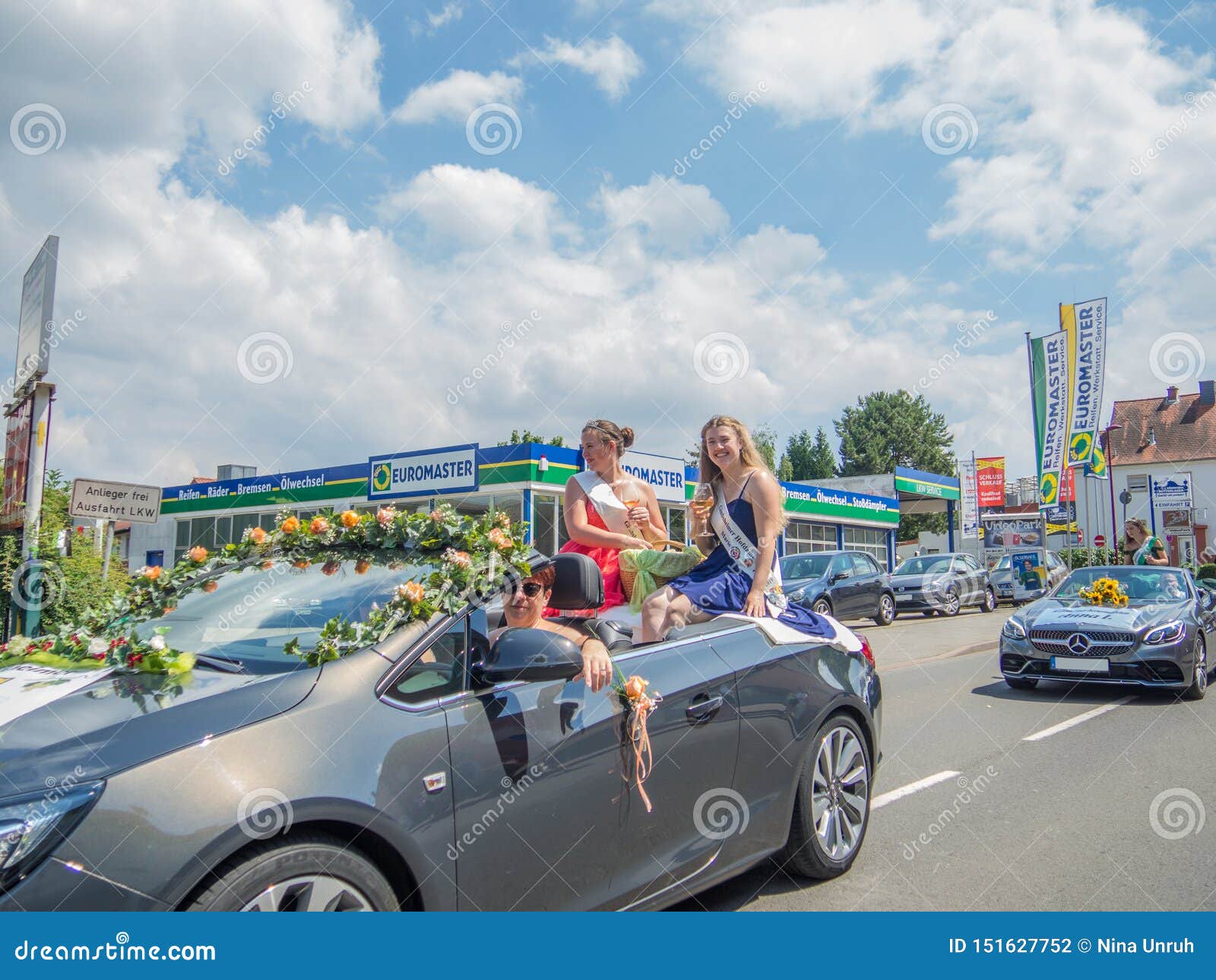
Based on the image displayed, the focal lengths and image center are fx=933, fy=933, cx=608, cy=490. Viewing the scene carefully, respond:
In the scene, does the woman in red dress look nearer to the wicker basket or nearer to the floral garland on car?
the wicker basket

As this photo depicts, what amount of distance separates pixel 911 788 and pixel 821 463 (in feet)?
261

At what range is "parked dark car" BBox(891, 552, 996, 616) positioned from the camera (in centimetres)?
2316

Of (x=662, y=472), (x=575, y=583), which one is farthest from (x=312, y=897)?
(x=662, y=472)

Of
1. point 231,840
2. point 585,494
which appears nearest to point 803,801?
point 585,494

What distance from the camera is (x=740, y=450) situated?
5.15 metres

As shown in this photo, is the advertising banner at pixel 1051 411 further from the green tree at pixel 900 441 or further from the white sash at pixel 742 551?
the green tree at pixel 900 441

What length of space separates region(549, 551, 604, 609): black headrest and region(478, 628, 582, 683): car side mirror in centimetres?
37

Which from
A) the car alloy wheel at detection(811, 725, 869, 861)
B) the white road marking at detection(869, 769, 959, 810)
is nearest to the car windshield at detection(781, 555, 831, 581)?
the white road marking at detection(869, 769, 959, 810)


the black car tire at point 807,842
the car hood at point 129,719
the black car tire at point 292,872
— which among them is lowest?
the black car tire at point 807,842

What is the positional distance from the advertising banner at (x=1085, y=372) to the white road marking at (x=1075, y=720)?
24018mm

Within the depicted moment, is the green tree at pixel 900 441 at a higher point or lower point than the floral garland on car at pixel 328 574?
higher

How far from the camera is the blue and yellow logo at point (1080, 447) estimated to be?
30.6 meters

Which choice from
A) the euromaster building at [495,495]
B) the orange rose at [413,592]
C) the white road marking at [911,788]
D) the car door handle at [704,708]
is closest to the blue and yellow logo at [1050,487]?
the euromaster building at [495,495]
